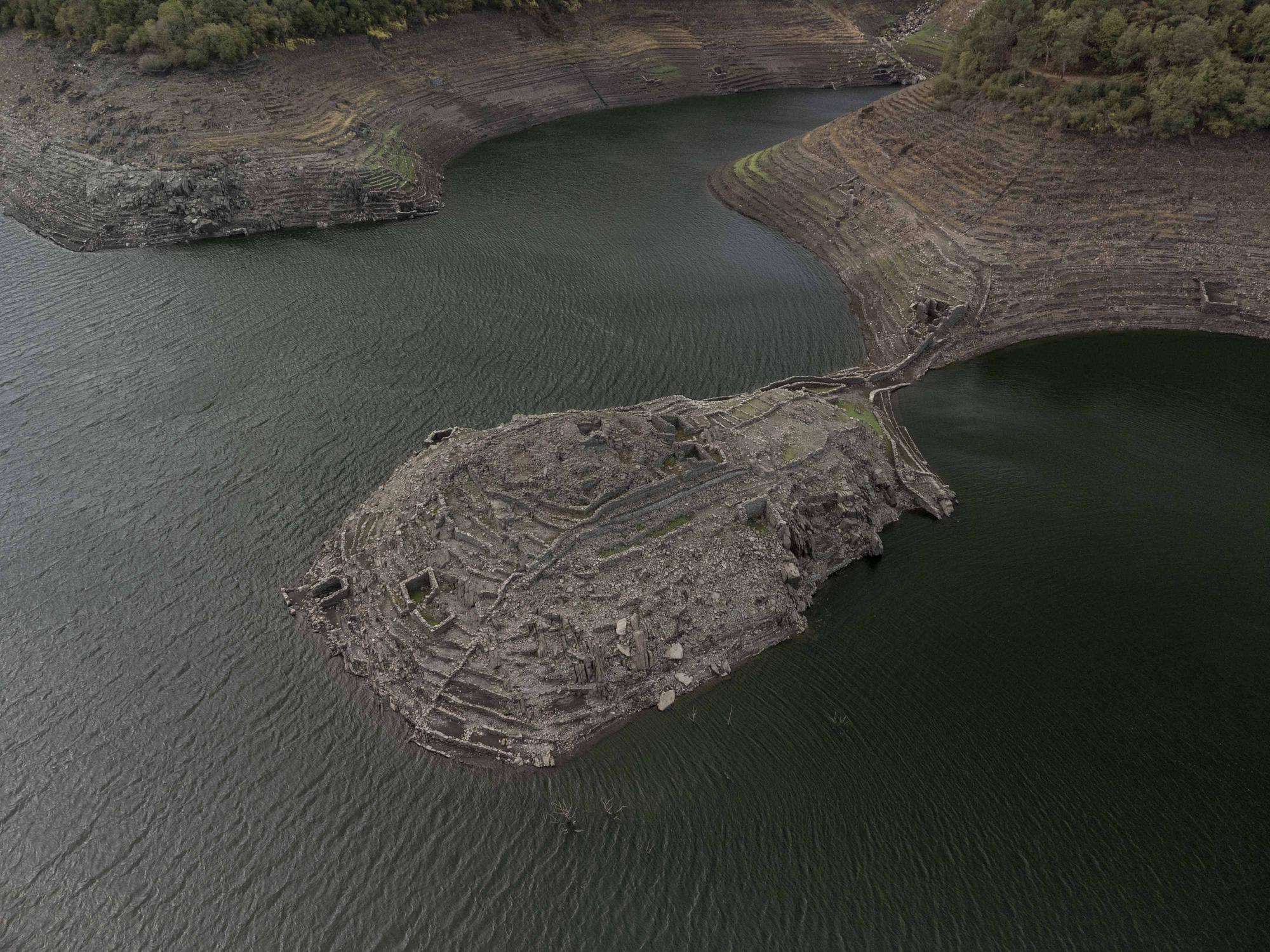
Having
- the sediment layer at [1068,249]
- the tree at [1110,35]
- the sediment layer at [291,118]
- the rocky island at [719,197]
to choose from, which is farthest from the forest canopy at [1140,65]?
the sediment layer at [291,118]

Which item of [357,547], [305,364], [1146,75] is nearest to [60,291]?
[305,364]

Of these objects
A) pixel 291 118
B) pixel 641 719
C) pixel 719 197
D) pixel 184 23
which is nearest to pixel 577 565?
pixel 641 719

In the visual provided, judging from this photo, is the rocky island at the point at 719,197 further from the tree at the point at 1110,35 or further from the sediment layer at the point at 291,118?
the tree at the point at 1110,35

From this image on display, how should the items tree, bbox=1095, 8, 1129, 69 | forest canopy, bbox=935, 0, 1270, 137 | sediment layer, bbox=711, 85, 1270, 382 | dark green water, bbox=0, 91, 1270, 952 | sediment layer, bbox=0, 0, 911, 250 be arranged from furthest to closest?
sediment layer, bbox=0, 0, 911, 250 → tree, bbox=1095, 8, 1129, 69 → sediment layer, bbox=711, 85, 1270, 382 → forest canopy, bbox=935, 0, 1270, 137 → dark green water, bbox=0, 91, 1270, 952

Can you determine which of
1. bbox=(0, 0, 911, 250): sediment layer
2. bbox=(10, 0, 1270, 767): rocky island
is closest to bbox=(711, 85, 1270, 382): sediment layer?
bbox=(10, 0, 1270, 767): rocky island

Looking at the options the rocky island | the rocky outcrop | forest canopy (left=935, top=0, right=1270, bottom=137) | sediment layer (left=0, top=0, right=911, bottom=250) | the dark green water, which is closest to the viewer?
the dark green water

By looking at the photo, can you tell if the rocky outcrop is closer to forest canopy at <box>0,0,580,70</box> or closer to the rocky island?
the rocky island

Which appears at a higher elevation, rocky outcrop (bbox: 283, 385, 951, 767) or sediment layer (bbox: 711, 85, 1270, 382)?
sediment layer (bbox: 711, 85, 1270, 382)

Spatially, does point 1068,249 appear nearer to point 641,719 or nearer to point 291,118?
point 641,719

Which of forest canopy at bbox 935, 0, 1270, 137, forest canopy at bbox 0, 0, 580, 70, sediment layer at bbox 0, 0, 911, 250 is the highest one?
forest canopy at bbox 935, 0, 1270, 137
